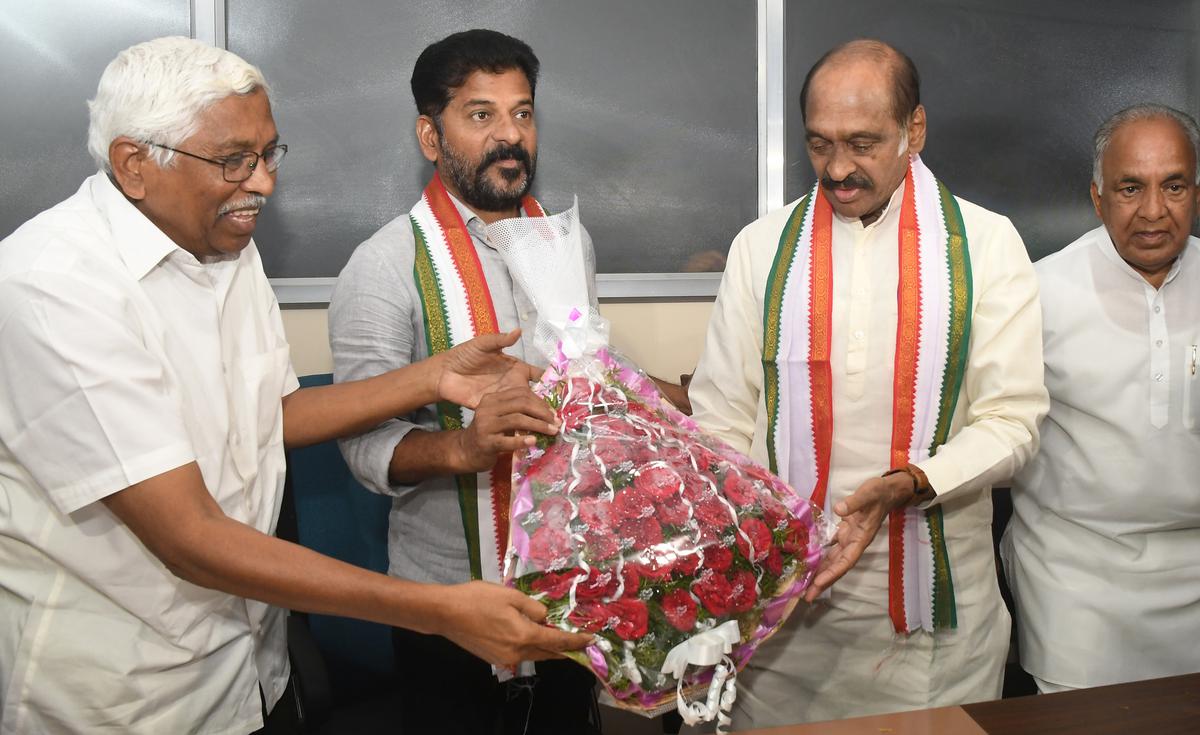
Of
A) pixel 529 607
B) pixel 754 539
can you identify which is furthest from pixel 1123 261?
pixel 529 607

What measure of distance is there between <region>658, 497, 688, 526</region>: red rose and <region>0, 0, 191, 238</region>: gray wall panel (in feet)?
6.67

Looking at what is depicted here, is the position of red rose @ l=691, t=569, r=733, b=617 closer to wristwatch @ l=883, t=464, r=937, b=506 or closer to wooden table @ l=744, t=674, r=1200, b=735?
wooden table @ l=744, t=674, r=1200, b=735

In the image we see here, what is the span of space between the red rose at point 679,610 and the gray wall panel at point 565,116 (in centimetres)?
182

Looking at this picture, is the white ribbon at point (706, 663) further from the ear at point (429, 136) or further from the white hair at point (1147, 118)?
the white hair at point (1147, 118)

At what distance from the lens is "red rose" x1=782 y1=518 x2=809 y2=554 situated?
143 cm

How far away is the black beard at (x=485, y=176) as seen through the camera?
1.94 m

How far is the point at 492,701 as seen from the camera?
190cm

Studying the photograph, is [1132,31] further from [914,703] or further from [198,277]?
[198,277]

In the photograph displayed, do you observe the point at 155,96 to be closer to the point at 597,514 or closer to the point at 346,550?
the point at 597,514

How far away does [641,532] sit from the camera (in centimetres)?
130

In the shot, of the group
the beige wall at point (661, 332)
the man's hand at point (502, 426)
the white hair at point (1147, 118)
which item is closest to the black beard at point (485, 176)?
the man's hand at point (502, 426)

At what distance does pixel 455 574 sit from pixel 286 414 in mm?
449

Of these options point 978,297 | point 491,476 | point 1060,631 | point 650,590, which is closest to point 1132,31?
point 978,297

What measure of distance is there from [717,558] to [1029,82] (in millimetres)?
2647
